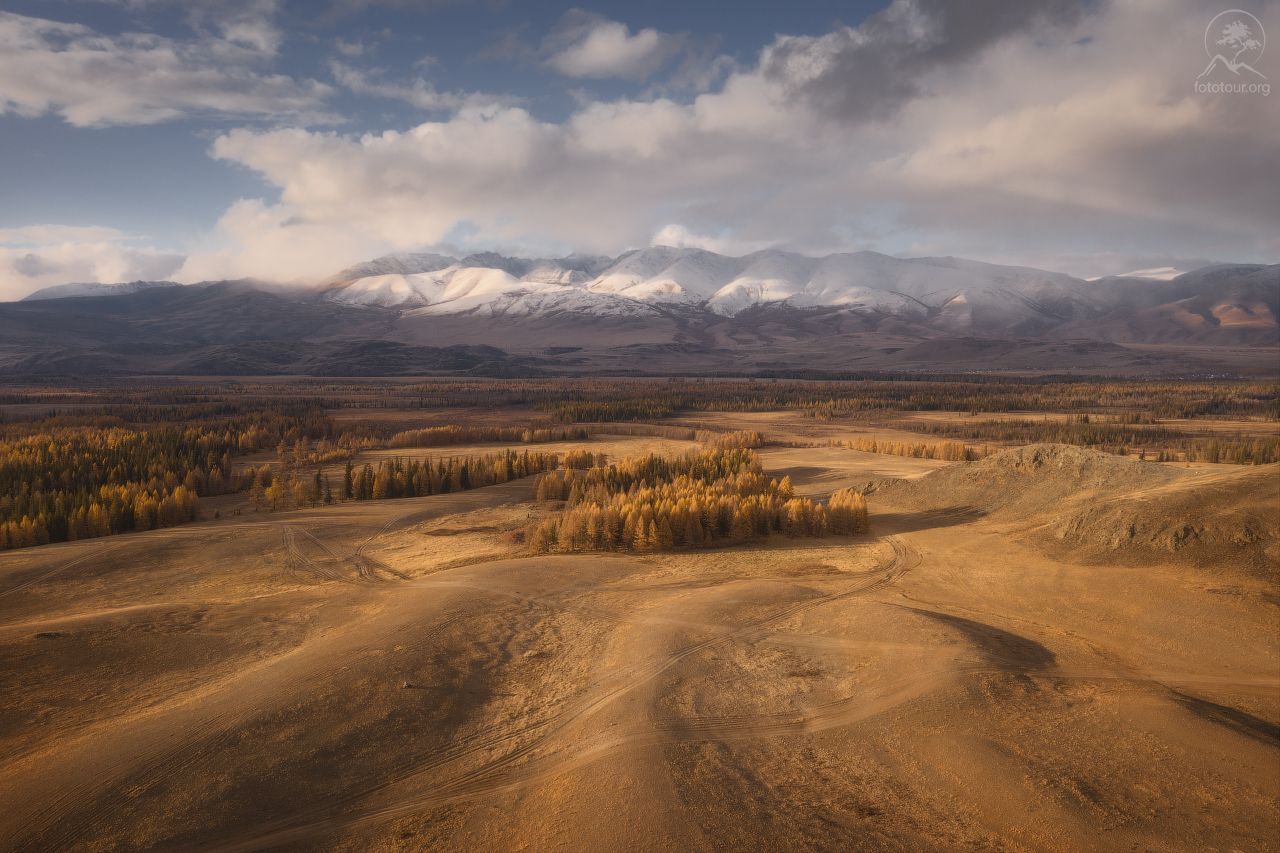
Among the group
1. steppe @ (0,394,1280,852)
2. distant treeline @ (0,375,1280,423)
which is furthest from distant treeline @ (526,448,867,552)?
distant treeline @ (0,375,1280,423)

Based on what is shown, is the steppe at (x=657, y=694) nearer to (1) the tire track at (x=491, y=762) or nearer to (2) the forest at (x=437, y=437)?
(1) the tire track at (x=491, y=762)

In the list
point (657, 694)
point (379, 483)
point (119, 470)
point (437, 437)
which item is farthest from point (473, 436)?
point (657, 694)

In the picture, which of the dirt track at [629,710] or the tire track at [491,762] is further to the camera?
the dirt track at [629,710]

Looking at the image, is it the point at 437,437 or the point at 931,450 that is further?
the point at 437,437

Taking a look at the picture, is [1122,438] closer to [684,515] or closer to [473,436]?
[684,515]

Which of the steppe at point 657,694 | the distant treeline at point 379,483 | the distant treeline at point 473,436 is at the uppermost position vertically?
the steppe at point 657,694

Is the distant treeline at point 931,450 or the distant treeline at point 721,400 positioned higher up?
the distant treeline at point 721,400

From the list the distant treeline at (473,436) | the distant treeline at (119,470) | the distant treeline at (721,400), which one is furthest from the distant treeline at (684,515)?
the distant treeline at (721,400)
